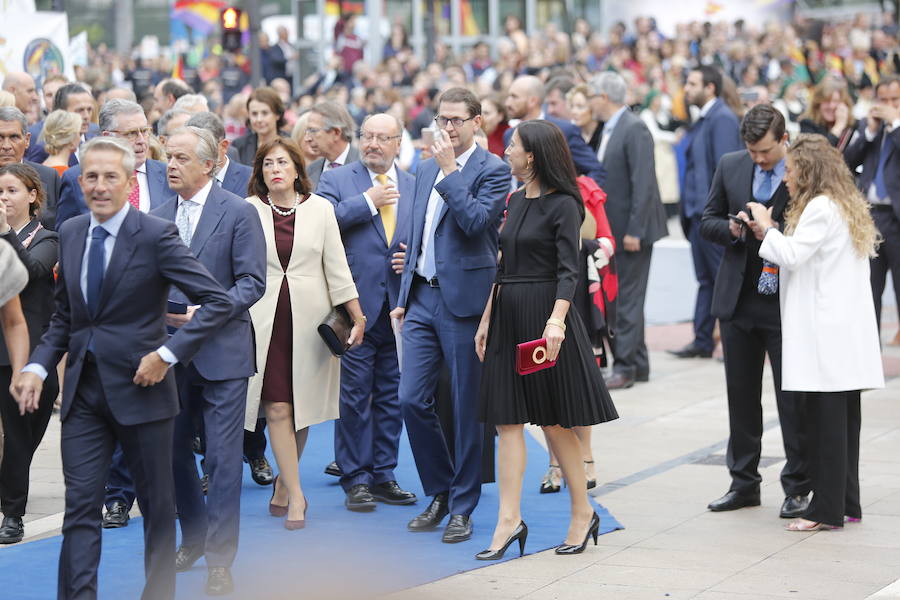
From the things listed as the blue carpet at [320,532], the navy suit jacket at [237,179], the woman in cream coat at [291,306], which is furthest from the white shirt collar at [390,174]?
the blue carpet at [320,532]

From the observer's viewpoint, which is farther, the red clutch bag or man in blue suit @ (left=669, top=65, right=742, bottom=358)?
man in blue suit @ (left=669, top=65, right=742, bottom=358)

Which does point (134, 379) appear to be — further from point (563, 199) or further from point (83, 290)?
point (563, 199)

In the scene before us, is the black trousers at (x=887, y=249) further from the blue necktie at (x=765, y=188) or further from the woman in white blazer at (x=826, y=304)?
the woman in white blazer at (x=826, y=304)

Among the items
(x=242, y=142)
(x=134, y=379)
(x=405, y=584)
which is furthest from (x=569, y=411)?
(x=242, y=142)

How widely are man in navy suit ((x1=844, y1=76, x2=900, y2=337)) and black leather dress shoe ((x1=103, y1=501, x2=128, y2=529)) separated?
646 cm

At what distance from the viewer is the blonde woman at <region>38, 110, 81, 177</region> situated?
938cm

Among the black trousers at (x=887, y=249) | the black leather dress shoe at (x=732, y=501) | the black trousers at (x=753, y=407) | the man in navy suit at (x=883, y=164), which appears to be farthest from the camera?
the man in navy suit at (x=883, y=164)

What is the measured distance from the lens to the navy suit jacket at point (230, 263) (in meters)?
6.54

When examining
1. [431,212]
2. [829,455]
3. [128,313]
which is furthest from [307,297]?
[829,455]

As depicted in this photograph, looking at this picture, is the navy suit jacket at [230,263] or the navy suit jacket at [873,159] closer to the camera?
the navy suit jacket at [230,263]

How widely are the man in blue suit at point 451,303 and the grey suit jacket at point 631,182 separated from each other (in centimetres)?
442

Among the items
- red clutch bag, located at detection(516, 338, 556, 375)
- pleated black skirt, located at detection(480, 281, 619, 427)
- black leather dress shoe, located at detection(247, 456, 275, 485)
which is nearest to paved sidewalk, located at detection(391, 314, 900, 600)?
pleated black skirt, located at detection(480, 281, 619, 427)

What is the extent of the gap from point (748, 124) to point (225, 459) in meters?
3.25

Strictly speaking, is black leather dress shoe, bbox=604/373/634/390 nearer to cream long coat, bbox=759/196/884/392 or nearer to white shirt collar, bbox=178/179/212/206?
cream long coat, bbox=759/196/884/392
